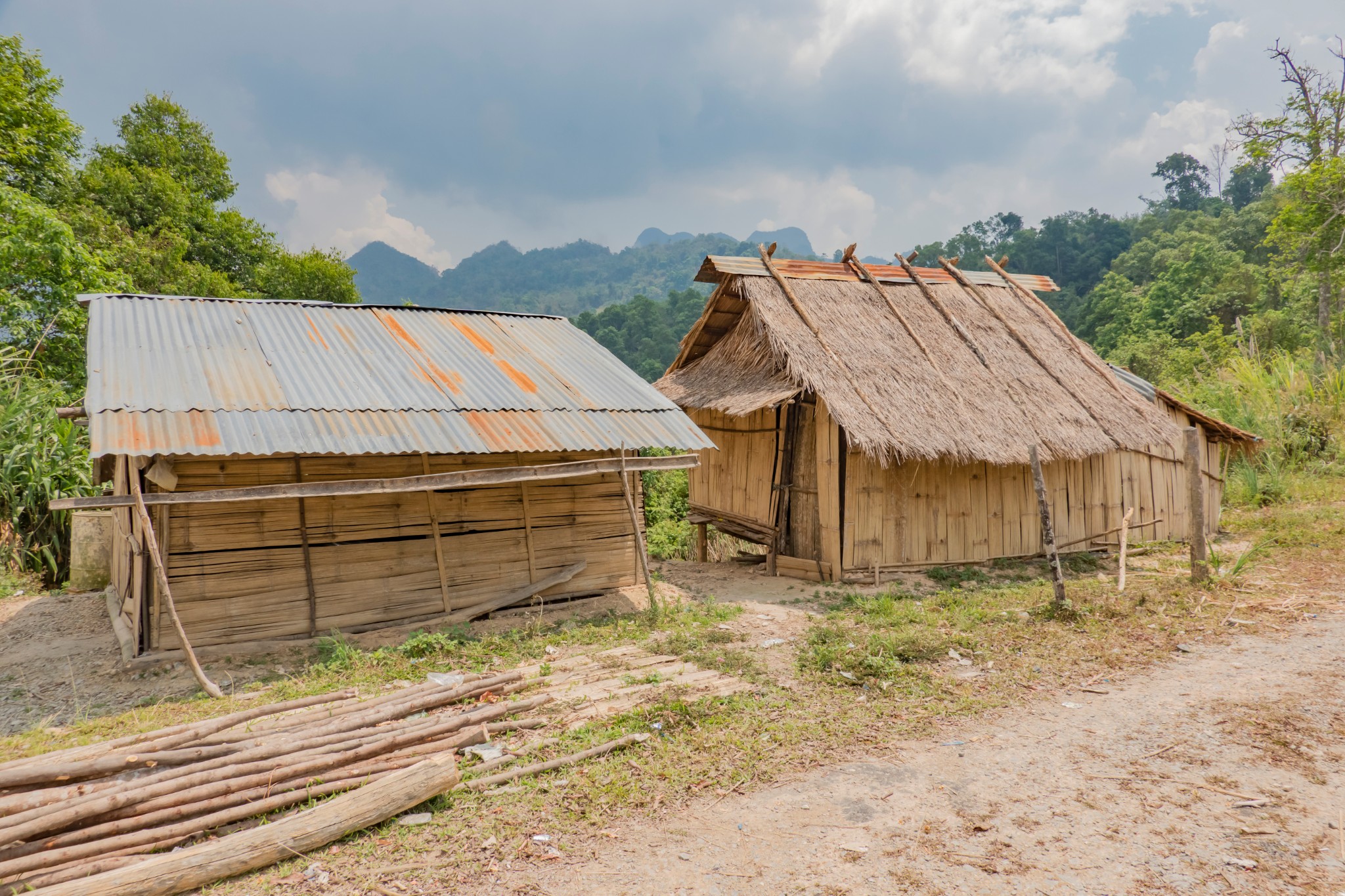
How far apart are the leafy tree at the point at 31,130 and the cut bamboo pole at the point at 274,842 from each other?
1910 centimetres

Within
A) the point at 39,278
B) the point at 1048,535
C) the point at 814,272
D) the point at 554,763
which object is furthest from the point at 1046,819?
the point at 39,278

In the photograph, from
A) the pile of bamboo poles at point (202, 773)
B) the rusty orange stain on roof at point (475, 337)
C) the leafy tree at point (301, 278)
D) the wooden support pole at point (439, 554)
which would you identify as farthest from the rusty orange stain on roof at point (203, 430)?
the leafy tree at point (301, 278)

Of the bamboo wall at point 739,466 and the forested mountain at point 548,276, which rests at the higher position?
the forested mountain at point 548,276

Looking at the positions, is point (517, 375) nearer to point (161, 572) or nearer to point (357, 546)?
point (357, 546)

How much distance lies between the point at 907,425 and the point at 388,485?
21.6 ft

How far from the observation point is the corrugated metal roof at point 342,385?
6.22m

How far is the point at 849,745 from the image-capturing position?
4887mm

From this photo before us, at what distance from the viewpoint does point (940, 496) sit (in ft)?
34.2

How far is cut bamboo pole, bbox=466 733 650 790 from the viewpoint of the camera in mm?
4297

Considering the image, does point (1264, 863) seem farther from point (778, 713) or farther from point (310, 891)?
point (310, 891)

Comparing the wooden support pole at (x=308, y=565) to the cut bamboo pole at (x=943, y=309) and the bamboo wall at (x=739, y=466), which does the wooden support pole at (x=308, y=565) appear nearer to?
the bamboo wall at (x=739, y=466)

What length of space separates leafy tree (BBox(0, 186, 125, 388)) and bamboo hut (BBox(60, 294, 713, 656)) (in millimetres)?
7053

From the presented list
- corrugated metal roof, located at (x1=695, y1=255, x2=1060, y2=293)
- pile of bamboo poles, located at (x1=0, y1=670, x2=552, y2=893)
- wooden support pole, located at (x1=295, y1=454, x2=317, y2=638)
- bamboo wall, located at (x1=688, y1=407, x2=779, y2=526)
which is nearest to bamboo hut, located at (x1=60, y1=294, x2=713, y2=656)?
wooden support pole, located at (x1=295, y1=454, x2=317, y2=638)

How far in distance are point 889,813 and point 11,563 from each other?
1190cm
